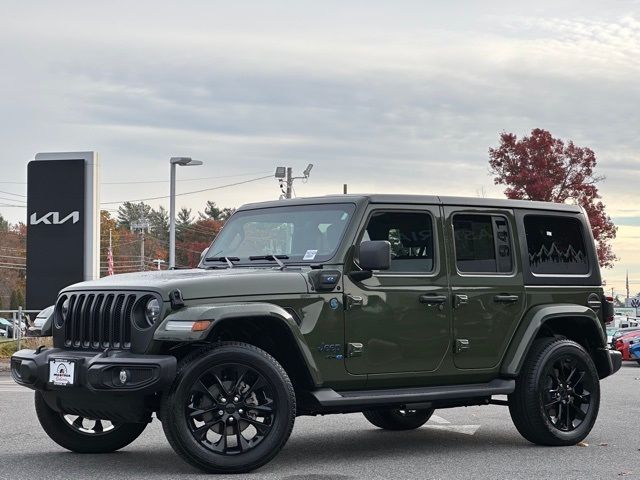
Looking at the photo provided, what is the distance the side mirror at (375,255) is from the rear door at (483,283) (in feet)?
3.24

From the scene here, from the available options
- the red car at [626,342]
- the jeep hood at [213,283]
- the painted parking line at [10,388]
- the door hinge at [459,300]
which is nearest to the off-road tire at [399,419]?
the door hinge at [459,300]

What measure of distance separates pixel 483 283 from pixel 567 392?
1.35m

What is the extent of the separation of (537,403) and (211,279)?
317cm

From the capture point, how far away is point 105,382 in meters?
7.72

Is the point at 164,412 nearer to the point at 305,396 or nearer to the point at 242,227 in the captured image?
the point at 305,396

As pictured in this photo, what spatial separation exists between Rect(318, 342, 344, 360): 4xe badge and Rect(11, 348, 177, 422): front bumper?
1166mm

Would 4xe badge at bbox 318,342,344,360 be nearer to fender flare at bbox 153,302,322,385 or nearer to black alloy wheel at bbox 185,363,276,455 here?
fender flare at bbox 153,302,322,385

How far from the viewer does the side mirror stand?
27.7 feet

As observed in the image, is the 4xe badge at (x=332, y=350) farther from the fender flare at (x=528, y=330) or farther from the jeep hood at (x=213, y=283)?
the fender flare at (x=528, y=330)

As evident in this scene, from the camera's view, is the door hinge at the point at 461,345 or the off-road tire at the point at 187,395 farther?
the door hinge at the point at 461,345

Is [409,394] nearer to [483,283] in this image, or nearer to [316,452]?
[316,452]

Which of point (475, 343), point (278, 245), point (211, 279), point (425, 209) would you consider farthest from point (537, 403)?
point (211, 279)

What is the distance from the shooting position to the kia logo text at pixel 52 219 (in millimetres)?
29984

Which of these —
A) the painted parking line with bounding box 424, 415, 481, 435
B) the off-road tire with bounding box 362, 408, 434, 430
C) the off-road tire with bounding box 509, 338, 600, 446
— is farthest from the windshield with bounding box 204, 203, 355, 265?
the painted parking line with bounding box 424, 415, 481, 435
